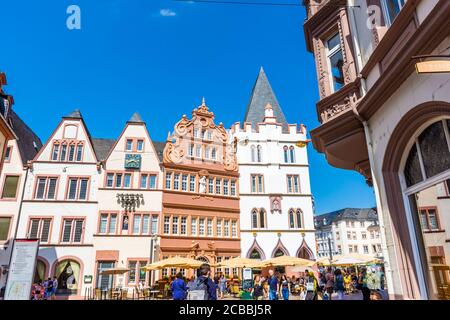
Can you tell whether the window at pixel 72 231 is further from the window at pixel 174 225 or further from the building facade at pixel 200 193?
the window at pixel 174 225

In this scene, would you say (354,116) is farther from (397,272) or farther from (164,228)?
(164,228)

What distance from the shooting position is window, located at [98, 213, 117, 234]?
27.6 m

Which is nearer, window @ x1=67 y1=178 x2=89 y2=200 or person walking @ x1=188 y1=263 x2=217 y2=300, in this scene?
person walking @ x1=188 y1=263 x2=217 y2=300

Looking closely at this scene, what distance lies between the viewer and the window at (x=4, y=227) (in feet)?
84.7

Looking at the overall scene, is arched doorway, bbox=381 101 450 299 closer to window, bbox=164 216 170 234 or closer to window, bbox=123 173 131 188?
window, bbox=164 216 170 234

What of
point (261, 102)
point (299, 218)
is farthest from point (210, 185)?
point (261, 102)

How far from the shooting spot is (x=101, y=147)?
33.3 meters

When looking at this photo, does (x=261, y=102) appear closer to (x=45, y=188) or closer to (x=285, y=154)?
(x=285, y=154)

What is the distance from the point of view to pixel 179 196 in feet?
98.6

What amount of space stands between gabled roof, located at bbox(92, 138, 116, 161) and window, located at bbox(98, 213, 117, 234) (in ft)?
19.3

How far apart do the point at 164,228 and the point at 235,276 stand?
821 cm

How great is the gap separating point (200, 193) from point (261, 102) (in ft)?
51.2

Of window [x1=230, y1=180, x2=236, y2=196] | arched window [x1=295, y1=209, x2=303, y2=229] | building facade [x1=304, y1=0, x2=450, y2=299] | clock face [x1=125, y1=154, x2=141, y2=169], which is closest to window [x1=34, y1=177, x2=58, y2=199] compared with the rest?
clock face [x1=125, y1=154, x2=141, y2=169]
